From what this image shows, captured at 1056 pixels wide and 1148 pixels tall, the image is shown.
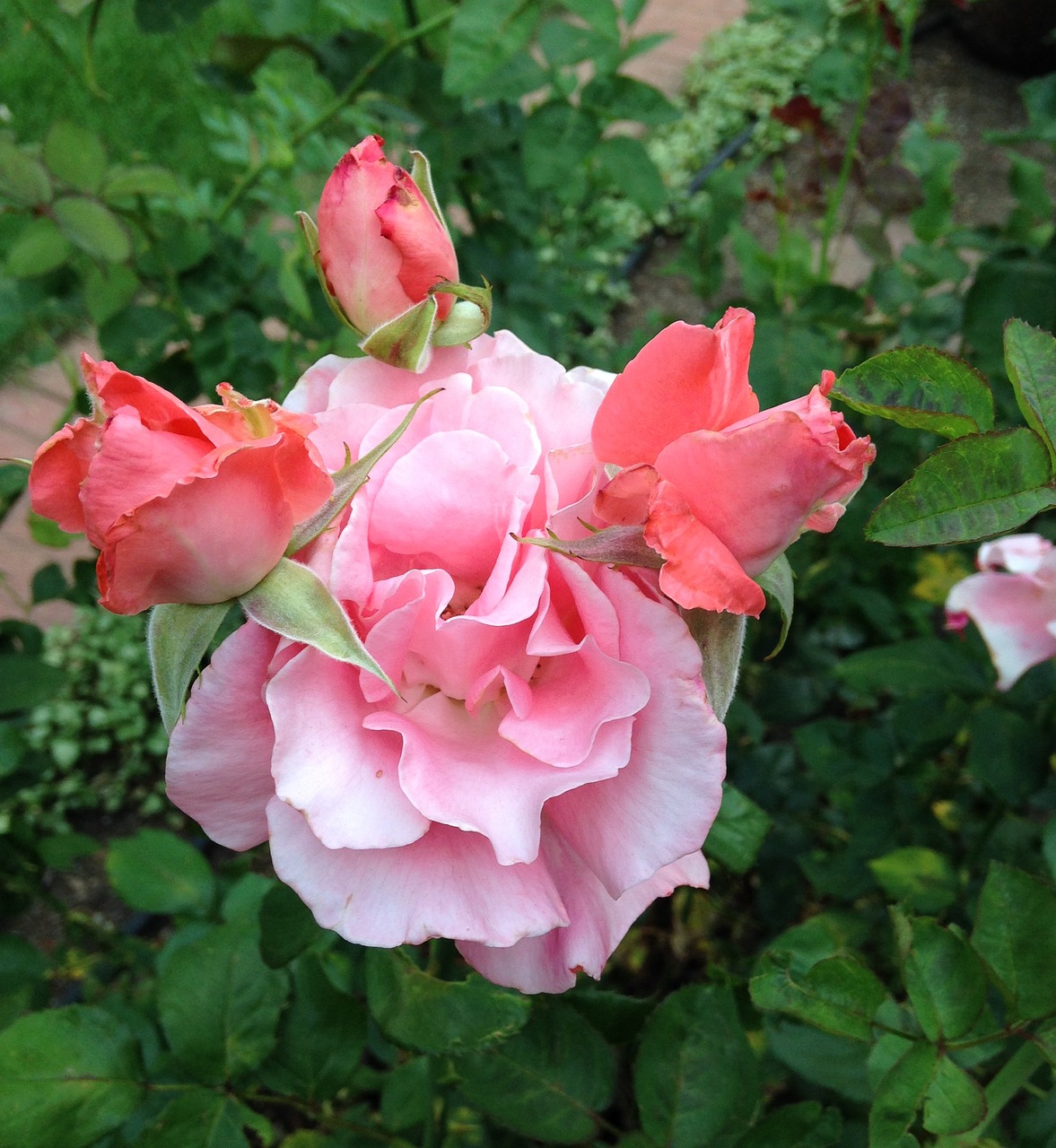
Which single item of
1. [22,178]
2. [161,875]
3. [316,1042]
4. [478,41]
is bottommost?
[161,875]

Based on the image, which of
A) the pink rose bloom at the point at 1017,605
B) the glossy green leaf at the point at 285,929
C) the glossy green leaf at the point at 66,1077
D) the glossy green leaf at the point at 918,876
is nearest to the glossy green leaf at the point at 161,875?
the glossy green leaf at the point at 66,1077

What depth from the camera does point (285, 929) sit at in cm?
65

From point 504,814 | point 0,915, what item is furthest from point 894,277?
point 0,915

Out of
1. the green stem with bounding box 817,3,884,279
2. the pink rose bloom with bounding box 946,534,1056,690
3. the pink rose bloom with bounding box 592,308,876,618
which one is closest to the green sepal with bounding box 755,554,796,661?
the pink rose bloom with bounding box 592,308,876,618

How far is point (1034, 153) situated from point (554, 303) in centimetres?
225

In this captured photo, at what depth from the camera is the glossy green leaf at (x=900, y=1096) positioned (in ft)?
1.85

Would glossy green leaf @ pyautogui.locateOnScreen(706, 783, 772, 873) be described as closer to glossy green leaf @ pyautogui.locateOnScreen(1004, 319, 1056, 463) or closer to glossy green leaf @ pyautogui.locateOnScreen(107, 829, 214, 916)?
glossy green leaf @ pyautogui.locateOnScreen(1004, 319, 1056, 463)

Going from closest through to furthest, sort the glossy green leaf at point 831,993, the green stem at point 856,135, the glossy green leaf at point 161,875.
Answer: the glossy green leaf at point 831,993
the glossy green leaf at point 161,875
the green stem at point 856,135

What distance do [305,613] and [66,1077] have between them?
544 mm

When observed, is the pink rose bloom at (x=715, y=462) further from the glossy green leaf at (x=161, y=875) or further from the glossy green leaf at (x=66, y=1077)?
the glossy green leaf at (x=161, y=875)

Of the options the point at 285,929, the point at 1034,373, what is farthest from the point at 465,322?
the point at 285,929

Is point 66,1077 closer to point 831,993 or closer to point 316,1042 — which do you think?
point 316,1042

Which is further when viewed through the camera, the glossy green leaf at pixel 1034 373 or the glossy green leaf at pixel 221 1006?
the glossy green leaf at pixel 221 1006

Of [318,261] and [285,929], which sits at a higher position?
[318,261]
